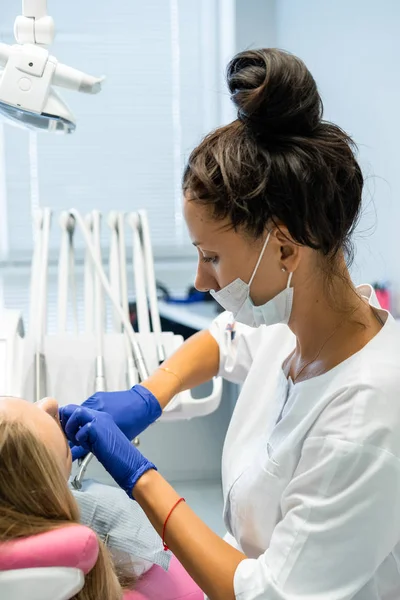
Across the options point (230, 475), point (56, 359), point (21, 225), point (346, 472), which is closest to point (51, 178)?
point (21, 225)

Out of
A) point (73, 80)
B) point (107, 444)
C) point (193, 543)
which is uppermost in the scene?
point (73, 80)

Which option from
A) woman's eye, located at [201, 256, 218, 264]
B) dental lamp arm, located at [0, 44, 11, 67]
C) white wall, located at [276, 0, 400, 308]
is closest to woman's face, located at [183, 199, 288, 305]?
woman's eye, located at [201, 256, 218, 264]

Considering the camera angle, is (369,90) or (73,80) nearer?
(73,80)

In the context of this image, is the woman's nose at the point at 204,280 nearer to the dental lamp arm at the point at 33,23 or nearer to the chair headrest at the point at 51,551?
the chair headrest at the point at 51,551

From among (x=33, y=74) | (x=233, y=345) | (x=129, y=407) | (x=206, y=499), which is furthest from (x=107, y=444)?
(x=206, y=499)

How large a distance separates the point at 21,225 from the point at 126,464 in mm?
2834

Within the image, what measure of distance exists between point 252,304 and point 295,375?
17cm

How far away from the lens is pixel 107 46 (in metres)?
3.69

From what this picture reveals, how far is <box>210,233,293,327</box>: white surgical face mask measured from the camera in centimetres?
113

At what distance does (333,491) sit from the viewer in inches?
38.6

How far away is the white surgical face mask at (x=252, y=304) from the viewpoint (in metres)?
1.13

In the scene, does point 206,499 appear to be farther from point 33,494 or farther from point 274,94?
point 274,94

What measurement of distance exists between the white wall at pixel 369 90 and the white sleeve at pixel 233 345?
1.20 metres

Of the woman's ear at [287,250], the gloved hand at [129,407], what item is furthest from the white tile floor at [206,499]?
the woman's ear at [287,250]
